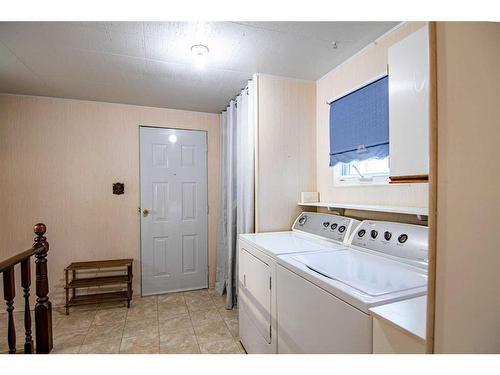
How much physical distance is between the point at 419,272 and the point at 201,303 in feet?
7.73

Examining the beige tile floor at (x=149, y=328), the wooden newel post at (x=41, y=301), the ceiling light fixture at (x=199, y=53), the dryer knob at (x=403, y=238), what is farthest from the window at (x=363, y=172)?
the wooden newel post at (x=41, y=301)

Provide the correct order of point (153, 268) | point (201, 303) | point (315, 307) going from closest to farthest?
point (315, 307), point (201, 303), point (153, 268)

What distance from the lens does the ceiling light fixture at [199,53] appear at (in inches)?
71.6

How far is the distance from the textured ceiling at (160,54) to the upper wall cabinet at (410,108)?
18.5 inches

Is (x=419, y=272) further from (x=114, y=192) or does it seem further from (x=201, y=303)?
(x=114, y=192)

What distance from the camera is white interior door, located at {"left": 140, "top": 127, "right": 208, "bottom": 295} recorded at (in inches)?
124

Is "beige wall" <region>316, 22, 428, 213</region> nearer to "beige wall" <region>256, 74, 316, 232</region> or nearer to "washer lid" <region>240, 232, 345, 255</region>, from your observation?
"beige wall" <region>256, 74, 316, 232</region>

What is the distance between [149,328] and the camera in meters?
2.38

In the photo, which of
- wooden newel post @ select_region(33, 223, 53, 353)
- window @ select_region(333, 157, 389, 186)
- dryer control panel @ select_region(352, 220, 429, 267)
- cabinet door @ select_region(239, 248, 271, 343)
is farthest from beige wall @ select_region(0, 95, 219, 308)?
dryer control panel @ select_region(352, 220, 429, 267)

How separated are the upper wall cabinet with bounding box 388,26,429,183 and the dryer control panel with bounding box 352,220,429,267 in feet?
0.96

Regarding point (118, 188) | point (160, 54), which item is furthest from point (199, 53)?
point (118, 188)
